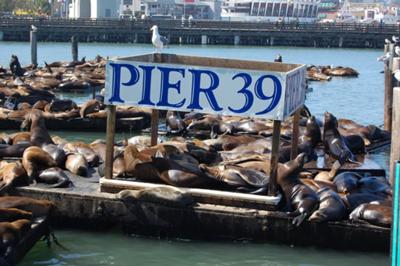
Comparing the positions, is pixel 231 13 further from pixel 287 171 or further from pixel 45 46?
pixel 287 171

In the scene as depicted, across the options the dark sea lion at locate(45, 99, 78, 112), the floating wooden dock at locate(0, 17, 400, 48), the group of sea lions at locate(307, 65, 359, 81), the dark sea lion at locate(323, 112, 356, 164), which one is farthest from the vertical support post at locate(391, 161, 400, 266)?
the floating wooden dock at locate(0, 17, 400, 48)

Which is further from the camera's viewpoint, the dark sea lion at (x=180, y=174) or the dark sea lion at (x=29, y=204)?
the dark sea lion at (x=180, y=174)

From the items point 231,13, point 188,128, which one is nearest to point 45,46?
point 188,128

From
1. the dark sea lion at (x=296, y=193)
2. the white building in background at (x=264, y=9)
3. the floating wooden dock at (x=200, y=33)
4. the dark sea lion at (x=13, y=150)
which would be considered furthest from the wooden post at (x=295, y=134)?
the white building in background at (x=264, y=9)

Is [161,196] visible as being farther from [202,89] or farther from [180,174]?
[202,89]

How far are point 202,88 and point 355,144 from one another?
187 inches

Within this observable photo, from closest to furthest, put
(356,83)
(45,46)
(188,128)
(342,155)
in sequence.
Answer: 1. (342,155)
2. (188,128)
3. (356,83)
4. (45,46)

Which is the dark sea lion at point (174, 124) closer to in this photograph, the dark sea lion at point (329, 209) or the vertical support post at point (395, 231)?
the dark sea lion at point (329, 209)

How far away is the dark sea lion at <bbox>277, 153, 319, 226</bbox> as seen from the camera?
778cm

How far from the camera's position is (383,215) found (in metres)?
7.60

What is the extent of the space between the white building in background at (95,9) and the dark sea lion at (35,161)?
71788 millimetres

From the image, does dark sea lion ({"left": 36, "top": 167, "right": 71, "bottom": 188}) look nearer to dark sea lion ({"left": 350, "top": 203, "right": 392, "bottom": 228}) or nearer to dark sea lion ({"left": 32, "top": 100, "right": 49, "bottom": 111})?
dark sea lion ({"left": 350, "top": 203, "right": 392, "bottom": 228})

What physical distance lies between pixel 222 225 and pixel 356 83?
80.1ft

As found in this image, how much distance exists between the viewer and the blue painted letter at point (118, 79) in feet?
26.7
